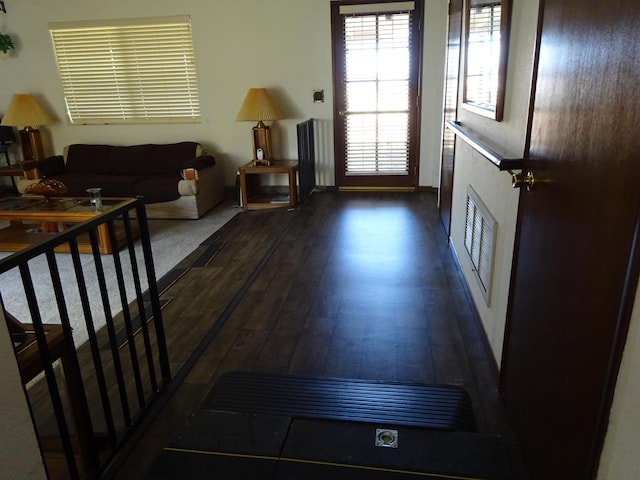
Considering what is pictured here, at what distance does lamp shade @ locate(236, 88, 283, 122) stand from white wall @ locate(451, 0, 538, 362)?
2986 mm

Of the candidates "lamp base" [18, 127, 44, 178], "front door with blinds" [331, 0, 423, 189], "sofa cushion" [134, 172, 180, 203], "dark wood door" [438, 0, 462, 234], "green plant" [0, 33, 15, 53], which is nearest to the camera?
"dark wood door" [438, 0, 462, 234]

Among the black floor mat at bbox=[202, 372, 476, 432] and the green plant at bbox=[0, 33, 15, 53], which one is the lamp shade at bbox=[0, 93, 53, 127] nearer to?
the green plant at bbox=[0, 33, 15, 53]

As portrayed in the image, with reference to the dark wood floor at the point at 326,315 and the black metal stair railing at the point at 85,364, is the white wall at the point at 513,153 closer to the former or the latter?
the dark wood floor at the point at 326,315

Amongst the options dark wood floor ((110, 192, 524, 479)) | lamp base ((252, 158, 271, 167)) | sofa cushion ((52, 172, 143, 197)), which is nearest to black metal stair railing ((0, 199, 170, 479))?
dark wood floor ((110, 192, 524, 479))

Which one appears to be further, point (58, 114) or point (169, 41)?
point (58, 114)

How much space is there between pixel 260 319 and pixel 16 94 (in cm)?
522

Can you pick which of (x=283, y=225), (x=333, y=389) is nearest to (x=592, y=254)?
(x=333, y=389)

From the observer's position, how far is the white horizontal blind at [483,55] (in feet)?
7.22

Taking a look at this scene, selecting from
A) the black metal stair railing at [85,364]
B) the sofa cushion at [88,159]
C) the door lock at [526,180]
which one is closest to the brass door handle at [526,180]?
the door lock at [526,180]

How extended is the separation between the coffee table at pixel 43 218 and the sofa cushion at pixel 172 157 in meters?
1.33

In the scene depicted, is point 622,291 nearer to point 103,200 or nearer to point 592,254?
point 592,254

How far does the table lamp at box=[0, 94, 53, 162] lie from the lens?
5652 millimetres

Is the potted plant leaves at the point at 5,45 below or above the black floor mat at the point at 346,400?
above

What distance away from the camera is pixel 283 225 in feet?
15.0
